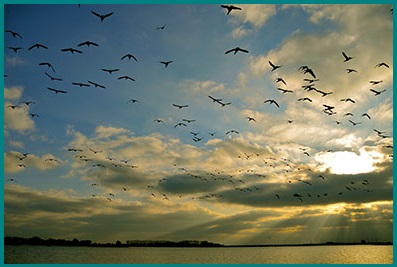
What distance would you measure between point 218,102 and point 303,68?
12306 mm

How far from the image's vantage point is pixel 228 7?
1326 inches

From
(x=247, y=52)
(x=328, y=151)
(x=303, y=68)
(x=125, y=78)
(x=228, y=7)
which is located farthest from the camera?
(x=328, y=151)

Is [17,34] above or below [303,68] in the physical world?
above

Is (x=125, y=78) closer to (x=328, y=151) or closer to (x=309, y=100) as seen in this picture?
(x=309, y=100)

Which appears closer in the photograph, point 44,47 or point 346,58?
point 44,47

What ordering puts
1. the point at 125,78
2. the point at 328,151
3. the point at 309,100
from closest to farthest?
1. the point at 125,78
2. the point at 309,100
3. the point at 328,151

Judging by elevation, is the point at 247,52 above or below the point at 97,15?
below

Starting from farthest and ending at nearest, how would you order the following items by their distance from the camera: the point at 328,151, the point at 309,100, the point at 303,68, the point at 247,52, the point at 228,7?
the point at 328,151 < the point at 309,100 < the point at 303,68 < the point at 247,52 < the point at 228,7

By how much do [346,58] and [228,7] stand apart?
619 inches

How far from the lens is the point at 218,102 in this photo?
48.1m

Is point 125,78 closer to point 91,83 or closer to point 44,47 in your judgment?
point 91,83

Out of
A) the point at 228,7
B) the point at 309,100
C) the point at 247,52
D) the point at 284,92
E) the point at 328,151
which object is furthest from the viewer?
the point at 328,151

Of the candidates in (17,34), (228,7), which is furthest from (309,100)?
(17,34)

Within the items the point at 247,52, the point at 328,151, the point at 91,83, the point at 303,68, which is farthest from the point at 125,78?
the point at 328,151
